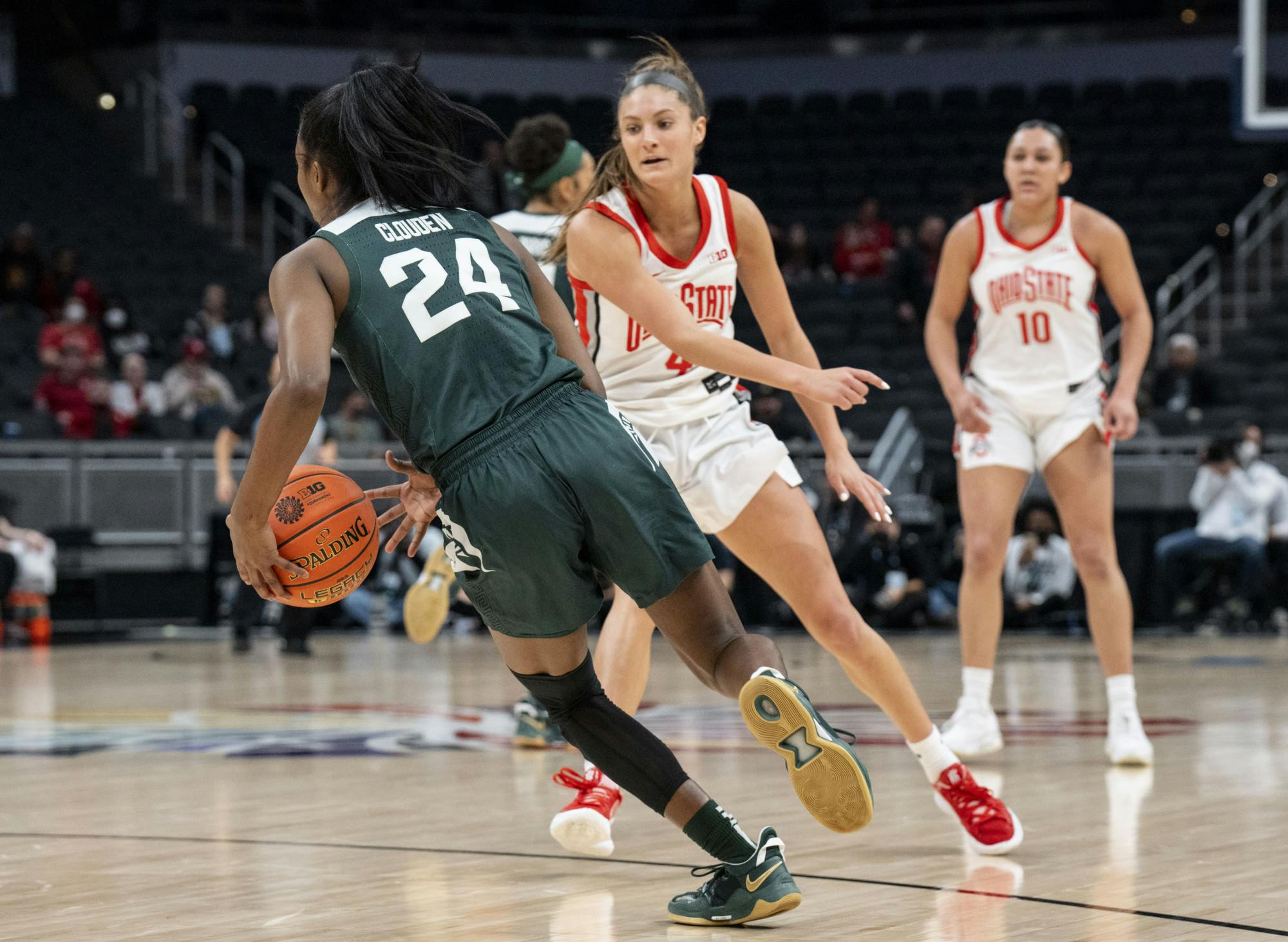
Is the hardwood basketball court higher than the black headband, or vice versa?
the black headband

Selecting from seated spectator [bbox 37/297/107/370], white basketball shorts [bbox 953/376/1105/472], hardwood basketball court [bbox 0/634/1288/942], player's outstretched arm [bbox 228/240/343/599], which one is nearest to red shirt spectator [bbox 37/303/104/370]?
seated spectator [bbox 37/297/107/370]

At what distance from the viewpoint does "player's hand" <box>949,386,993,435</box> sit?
17.3 feet

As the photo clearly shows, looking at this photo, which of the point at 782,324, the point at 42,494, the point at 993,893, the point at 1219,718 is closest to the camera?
the point at 993,893

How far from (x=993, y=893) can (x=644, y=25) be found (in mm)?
19330

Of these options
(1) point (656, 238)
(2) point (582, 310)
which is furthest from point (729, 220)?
(2) point (582, 310)

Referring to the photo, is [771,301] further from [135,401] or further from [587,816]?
[135,401]

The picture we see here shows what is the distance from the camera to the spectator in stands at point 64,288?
15.0 metres

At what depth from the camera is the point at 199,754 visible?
5.66 meters

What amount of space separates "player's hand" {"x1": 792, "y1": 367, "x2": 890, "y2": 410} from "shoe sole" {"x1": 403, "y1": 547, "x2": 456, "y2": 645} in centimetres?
368

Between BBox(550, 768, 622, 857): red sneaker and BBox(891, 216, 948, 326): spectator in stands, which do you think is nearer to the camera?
BBox(550, 768, 622, 857): red sneaker

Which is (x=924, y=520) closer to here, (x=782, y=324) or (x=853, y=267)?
(x=853, y=267)

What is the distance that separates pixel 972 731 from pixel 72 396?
32.8 ft

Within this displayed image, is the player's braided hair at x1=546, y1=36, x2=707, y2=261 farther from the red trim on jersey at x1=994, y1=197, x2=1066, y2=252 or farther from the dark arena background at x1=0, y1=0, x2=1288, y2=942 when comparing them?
the red trim on jersey at x1=994, y1=197, x2=1066, y2=252

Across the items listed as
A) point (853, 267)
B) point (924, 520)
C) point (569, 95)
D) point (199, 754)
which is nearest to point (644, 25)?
point (569, 95)
